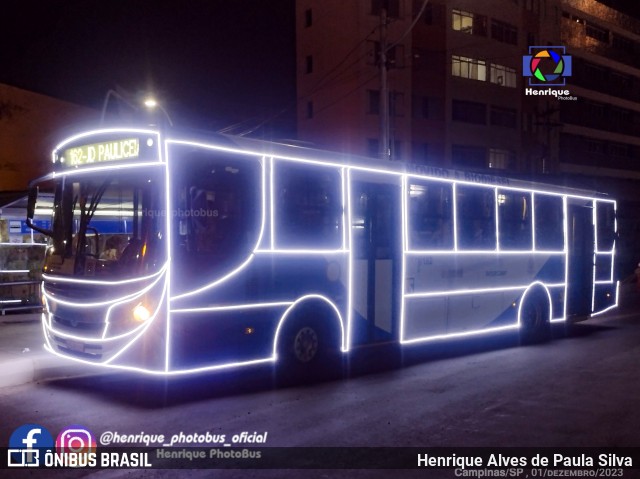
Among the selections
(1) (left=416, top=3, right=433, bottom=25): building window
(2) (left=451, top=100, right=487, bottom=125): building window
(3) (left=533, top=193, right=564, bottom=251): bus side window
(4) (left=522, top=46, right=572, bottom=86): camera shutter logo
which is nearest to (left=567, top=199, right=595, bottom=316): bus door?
(3) (left=533, top=193, right=564, bottom=251): bus side window

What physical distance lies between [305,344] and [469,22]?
46177 mm

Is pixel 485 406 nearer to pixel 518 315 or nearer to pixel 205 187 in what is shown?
pixel 205 187

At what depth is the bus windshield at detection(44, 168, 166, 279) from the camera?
828cm

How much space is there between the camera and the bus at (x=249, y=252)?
8.36 meters

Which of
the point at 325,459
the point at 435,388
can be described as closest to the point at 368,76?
the point at 435,388

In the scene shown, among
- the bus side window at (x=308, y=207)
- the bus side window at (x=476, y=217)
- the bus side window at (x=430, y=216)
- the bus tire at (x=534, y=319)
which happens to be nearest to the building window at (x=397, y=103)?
the bus tire at (x=534, y=319)

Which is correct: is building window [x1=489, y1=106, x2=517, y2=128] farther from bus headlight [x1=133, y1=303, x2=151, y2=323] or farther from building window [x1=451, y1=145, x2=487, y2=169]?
bus headlight [x1=133, y1=303, x2=151, y2=323]

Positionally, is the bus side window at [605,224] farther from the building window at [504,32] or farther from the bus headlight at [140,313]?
the building window at [504,32]

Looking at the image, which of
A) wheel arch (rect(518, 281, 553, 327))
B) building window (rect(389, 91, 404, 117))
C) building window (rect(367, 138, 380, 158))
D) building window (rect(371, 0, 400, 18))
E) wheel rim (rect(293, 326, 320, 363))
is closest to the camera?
wheel rim (rect(293, 326, 320, 363))

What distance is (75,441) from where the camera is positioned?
6.93 m

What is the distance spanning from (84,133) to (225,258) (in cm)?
241

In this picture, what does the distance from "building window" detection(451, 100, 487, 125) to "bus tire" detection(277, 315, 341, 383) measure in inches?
1666

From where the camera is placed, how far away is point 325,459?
6.30 meters

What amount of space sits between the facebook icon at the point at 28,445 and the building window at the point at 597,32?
64863mm
